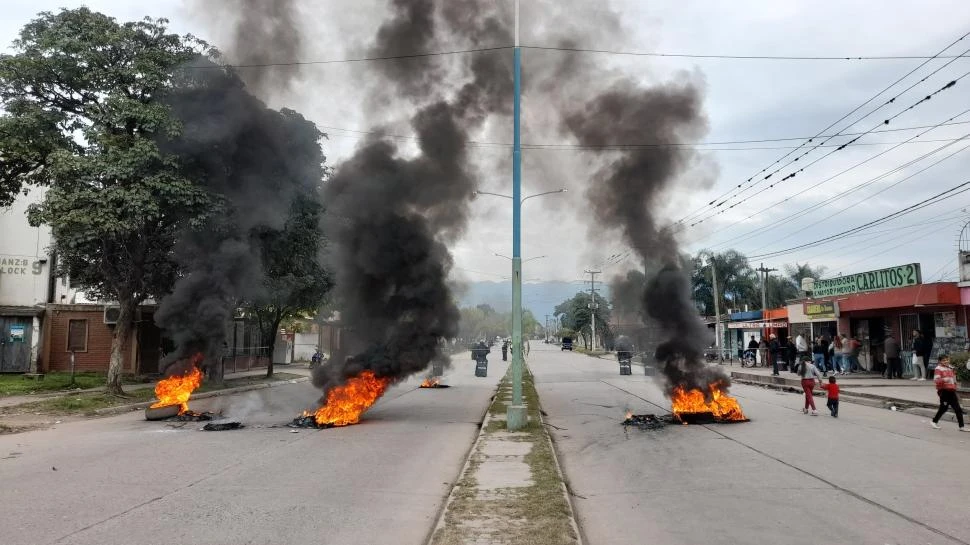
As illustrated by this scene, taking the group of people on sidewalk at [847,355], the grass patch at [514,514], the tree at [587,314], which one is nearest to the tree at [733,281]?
the tree at [587,314]

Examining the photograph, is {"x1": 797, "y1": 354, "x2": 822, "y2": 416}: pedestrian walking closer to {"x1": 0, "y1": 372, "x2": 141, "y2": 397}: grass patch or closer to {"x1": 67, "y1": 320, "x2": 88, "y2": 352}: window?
{"x1": 0, "y1": 372, "x2": 141, "y2": 397}: grass patch

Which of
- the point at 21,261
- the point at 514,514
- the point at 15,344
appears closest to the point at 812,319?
the point at 514,514

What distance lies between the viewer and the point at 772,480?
7.01m

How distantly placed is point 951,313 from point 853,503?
714 inches

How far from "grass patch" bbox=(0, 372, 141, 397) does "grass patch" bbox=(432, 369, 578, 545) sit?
16.7 m

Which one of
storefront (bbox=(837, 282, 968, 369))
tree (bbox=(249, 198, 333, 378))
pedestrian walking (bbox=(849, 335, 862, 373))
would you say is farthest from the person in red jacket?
tree (bbox=(249, 198, 333, 378))

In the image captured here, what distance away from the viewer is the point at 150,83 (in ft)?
50.9

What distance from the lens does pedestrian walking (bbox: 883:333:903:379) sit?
2084 centimetres

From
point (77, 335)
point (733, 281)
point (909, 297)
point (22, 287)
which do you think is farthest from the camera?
point (733, 281)

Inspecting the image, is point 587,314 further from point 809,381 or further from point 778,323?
point 809,381

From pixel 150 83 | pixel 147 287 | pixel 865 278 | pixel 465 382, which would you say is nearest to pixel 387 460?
pixel 150 83

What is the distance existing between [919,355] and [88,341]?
30367 mm

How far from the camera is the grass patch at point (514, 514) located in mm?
4812

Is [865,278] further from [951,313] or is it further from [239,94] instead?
[239,94]
